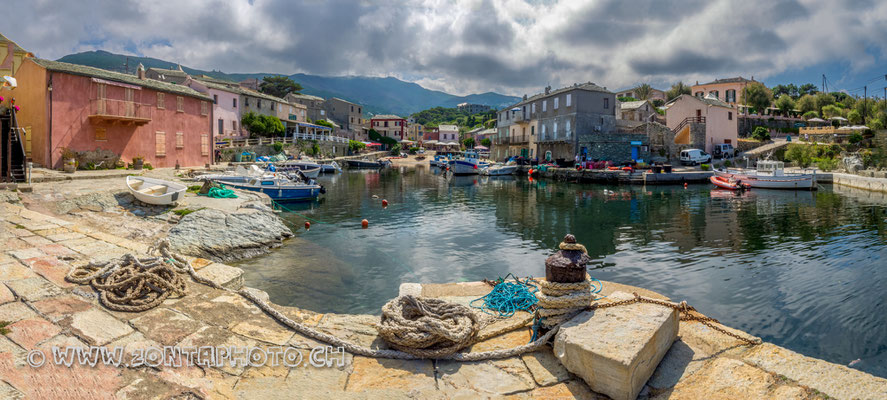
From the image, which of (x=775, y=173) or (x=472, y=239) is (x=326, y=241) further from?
(x=775, y=173)

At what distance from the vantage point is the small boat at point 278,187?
72.7 ft

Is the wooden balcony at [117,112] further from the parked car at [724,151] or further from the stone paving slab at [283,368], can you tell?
the parked car at [724,151]

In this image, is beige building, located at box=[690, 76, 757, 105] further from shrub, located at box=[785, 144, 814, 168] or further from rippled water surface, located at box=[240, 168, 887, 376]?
rippled water surface, located at box=[240, 168, 887, 376]

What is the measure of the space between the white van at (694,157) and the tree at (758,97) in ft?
74.3

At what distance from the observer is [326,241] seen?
14766 millimetres

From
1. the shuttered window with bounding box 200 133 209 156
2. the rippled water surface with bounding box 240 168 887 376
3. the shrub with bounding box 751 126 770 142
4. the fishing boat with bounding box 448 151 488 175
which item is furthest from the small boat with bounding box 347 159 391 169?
the shrub with bounding box 751 126 770 142

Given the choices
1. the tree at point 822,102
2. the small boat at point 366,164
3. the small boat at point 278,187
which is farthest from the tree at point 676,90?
the small boat at point 278,187

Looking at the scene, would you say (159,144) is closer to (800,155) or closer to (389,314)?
(389,314)

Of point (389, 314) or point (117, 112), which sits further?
point (117, 112)

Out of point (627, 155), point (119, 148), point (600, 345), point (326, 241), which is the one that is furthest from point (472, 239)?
point (627, 155)

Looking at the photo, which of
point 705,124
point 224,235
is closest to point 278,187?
point 224,235

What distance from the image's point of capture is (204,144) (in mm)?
28625

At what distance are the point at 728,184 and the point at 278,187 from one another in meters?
31.3

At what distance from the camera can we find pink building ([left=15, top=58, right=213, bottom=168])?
19.6 meters
